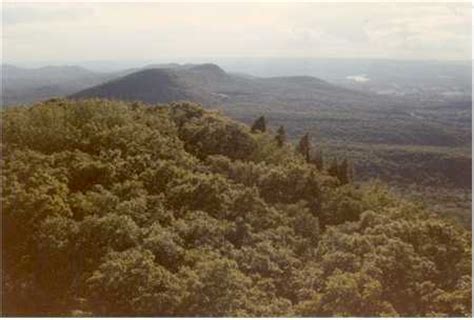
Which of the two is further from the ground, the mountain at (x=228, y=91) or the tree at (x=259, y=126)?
the tree at (x=259, y=126)

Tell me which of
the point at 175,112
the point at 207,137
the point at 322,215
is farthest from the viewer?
the point at 175,112

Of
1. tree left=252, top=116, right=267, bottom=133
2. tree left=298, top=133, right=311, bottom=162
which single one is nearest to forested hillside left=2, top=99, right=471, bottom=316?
tree left=252, top=116, right=267, bottom=133

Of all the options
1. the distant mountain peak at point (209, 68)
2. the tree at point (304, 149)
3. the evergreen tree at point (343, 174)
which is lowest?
the distant mountain peak at point (209, 68)

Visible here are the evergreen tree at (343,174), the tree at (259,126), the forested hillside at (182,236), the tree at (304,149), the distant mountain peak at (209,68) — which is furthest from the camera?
the distant mountain peak at (209,68)

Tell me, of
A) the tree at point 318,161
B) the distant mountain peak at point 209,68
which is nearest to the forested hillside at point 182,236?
the tree at point 318,161

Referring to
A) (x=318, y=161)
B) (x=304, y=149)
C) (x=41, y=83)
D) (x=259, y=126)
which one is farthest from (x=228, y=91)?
(x=318, y=161)

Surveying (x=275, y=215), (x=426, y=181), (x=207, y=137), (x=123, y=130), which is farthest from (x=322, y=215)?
(x=426, y=181)

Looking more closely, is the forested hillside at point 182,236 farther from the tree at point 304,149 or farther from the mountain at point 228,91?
the mountain at point 228,91

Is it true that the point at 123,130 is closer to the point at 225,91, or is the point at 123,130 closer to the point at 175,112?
the point at 175,112

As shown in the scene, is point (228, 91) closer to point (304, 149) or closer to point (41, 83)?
point (41, 83)
